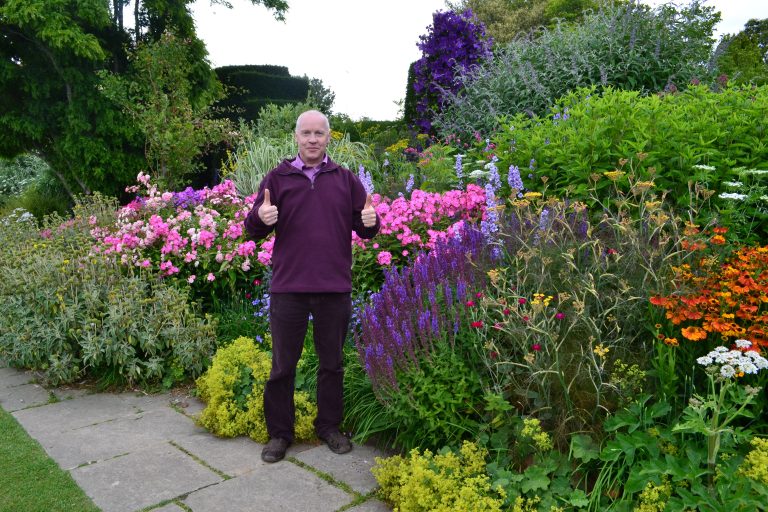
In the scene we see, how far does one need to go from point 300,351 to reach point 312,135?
1.13 m

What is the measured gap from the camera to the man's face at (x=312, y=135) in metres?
2.96

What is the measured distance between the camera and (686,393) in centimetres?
266

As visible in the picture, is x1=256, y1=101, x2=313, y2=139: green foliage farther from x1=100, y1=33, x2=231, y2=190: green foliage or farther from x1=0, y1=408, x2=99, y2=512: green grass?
x1=0, y1=408, x2=99, y2=512: green grass

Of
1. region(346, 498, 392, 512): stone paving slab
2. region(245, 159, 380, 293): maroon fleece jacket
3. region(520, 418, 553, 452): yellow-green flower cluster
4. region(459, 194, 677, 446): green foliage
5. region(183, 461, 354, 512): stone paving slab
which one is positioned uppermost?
region(245, 159, 380, 293): maroon fleece jacket

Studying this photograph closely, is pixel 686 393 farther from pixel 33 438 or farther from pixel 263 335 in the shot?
pixel 33 438

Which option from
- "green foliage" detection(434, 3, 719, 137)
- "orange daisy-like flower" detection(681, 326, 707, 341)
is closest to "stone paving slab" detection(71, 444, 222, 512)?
"orange daisy-like flower" detection(681, 326, 707, 341)

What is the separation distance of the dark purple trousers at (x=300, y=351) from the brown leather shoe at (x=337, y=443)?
39mm

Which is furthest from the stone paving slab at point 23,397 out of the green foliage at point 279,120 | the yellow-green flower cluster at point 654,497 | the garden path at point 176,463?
the green foliage at point 279,120

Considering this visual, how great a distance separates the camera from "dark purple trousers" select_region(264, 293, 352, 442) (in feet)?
10.0

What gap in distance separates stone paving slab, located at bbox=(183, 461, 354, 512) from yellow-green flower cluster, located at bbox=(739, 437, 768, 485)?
1.62 m

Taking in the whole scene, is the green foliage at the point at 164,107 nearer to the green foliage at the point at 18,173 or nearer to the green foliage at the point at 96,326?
the green foliage at the point at 96,326

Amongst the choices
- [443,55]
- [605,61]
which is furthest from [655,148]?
[443,55]

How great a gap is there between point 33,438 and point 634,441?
3310 millimetres

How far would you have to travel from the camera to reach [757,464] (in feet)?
7.13
